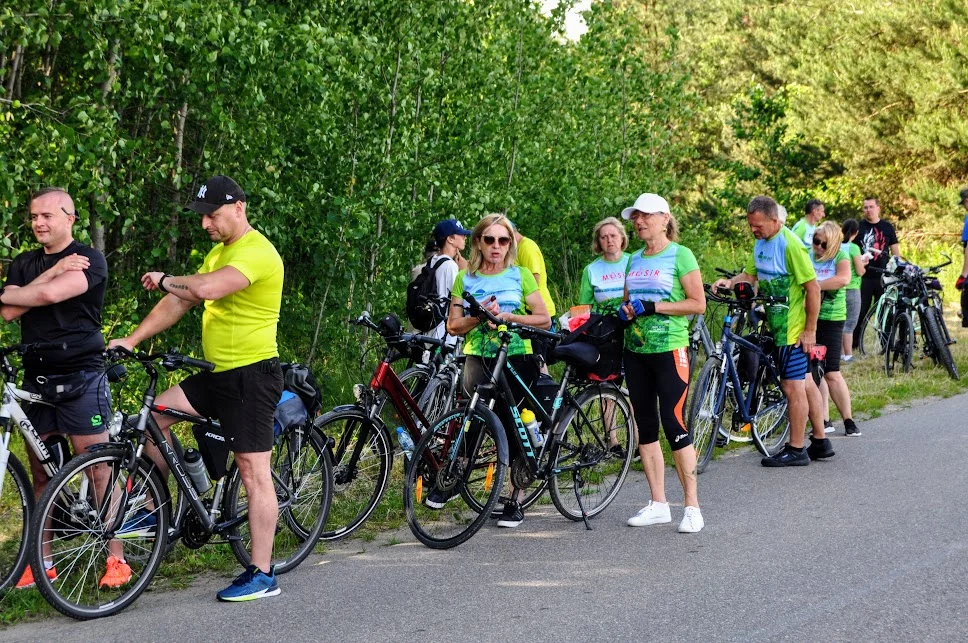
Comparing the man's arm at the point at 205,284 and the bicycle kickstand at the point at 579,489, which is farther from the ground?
the man's arm at the point at 205,284

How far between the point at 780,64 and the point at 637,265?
38075 millimetres

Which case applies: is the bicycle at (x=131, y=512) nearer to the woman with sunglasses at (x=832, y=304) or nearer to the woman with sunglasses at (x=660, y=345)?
the woman with sunglasses at (x=660, y=345)

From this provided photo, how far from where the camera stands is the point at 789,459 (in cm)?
892

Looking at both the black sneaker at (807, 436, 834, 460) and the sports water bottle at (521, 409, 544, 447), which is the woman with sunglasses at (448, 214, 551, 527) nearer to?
the sports water bottle at (521, 409, 544, 447)

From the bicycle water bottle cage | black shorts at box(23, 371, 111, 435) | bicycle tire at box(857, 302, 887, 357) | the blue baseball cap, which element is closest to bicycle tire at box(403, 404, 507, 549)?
the bicycle water bottle cage

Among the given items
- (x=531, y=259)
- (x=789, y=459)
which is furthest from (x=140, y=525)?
(x=789, y=459)

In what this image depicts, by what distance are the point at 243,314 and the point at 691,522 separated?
2.98 meters

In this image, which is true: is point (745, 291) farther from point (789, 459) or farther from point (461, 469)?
point (461, 469)

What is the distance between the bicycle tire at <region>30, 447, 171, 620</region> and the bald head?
3.95 feet

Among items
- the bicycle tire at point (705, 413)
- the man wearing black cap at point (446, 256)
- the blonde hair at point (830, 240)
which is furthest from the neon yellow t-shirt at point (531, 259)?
the blonde hair at point (830, 240)

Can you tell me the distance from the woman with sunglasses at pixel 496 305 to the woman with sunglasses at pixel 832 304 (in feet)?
11.4

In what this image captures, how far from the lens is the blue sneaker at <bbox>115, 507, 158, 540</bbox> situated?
5.57 metres

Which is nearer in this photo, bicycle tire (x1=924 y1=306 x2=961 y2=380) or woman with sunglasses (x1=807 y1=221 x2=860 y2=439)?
woman with sunglasses (x1=807 y1=221 x2=860 y2=439)

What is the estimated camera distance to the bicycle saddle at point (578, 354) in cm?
713
